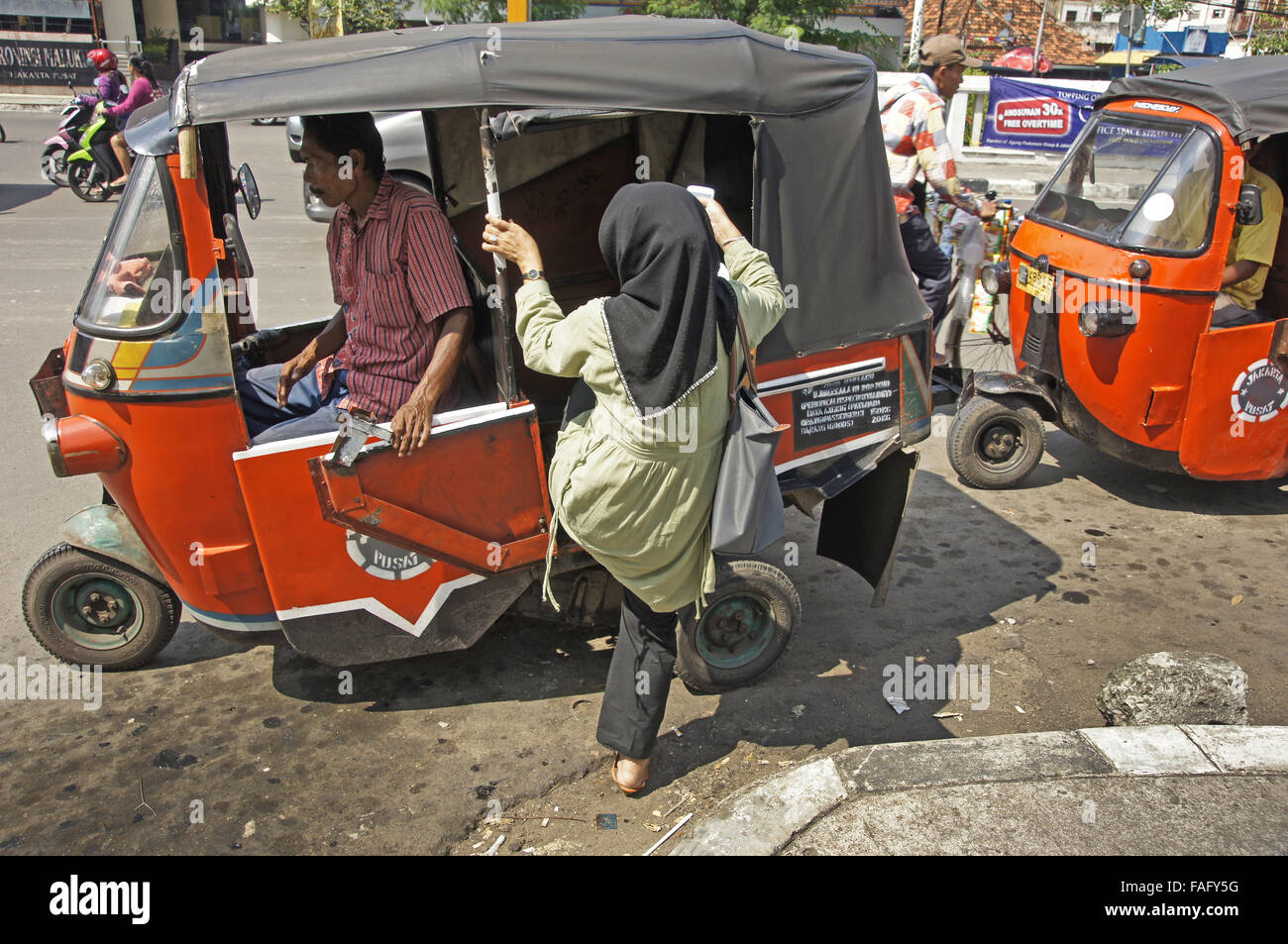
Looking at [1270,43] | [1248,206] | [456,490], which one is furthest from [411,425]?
[1270,43]

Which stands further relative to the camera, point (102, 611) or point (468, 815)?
point (102, 611)

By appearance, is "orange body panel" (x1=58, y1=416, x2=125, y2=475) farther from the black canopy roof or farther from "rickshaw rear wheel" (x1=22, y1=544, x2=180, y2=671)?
the black canopy roof

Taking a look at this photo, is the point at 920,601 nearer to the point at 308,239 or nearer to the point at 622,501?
the point at 622,501

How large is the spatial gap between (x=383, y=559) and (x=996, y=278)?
4.09 m

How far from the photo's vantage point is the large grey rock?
3.42 m

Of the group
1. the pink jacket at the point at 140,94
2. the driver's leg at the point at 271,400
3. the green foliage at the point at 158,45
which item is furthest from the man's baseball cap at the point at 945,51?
the green foliage at the point at 158,45

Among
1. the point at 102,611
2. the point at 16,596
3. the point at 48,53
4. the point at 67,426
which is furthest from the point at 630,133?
the point at 48,53

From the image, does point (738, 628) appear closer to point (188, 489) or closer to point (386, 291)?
point (386, 291)

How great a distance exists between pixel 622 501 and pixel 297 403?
1536 mm

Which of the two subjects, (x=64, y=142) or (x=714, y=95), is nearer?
(x=714, y=95)

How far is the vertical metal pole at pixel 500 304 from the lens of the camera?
291cm

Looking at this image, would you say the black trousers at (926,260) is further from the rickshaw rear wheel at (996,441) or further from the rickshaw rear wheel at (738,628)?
the rickshaw rear wheel at (738,628)

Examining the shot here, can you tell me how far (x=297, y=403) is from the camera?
3.62 metres

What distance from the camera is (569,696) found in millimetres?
3658
